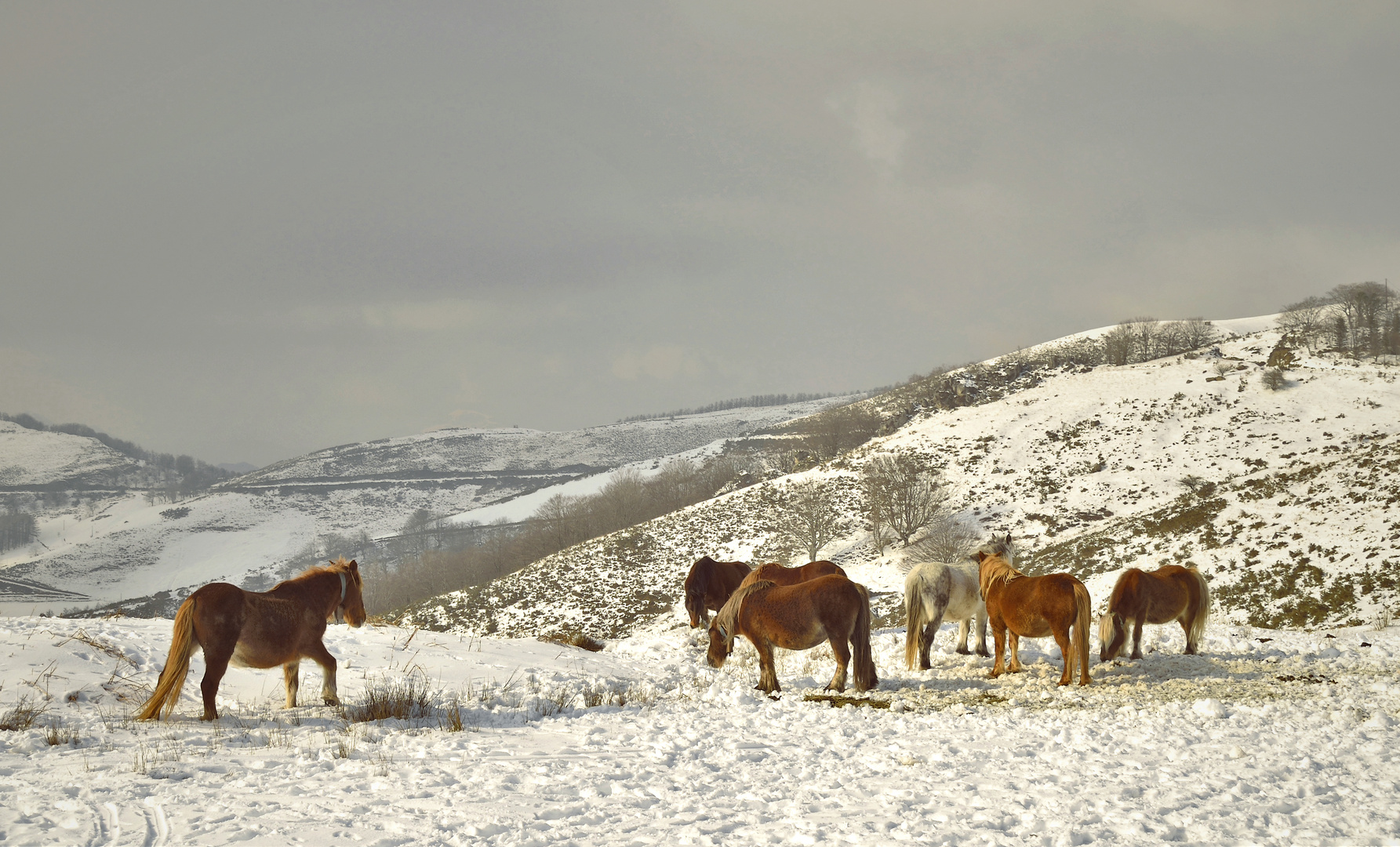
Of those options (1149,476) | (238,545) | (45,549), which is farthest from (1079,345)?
(45,549)

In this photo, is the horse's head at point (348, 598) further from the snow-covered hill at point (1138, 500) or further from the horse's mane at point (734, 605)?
the snow-covered hill at point (1138, 500)

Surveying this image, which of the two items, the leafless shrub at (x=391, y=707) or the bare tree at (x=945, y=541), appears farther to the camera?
the bare tree at (x=945, y=541)

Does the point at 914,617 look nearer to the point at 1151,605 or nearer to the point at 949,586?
the point at 949,586

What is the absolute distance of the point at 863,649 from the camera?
31.8 feet

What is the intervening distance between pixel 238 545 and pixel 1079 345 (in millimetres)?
150040

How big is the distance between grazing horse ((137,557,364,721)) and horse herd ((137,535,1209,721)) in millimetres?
11

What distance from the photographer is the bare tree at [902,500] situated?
45469mm

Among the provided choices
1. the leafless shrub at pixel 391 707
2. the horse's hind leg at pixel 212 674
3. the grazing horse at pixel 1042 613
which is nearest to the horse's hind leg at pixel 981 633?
the grazing horse at pixel 1042 613

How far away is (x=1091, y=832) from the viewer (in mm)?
4160

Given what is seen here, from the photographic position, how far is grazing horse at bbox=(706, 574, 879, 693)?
955cm

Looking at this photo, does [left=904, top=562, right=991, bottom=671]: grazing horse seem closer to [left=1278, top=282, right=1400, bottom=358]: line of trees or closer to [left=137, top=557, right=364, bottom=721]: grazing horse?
[left=137, top=557, right=364, bottom=721]: grazing horse

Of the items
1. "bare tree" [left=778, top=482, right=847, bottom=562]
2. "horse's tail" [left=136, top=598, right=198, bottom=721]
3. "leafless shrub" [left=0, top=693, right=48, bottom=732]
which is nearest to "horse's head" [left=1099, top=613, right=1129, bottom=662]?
"horse's tail" [left=136, top=598, right=198, bottom=721]

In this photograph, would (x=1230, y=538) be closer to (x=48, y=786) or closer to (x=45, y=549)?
(x=48, y=786)

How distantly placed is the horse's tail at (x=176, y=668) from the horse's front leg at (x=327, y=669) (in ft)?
3.79
